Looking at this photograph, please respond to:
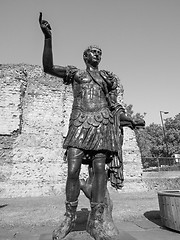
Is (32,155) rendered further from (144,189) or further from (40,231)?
(40,231)

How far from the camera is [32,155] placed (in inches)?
482

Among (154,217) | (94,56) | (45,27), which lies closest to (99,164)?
(94,56)

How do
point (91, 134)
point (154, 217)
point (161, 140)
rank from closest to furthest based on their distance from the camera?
point (91, 134)
point (154, 217)
point (161, 140)

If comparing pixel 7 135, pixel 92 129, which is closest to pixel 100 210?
pixel 92 129

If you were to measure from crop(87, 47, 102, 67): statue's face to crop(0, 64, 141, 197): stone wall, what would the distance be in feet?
31.6

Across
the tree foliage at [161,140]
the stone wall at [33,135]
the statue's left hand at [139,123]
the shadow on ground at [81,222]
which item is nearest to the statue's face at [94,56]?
the statue's left hand at [139,123]

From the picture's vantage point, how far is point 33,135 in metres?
12.6

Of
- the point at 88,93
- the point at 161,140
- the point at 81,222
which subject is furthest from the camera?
the point at 161,140

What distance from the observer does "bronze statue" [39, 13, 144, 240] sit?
251 centimetres

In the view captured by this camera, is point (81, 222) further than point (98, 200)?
Yes

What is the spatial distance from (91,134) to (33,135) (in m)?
10.5

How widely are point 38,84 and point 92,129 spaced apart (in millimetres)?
11878

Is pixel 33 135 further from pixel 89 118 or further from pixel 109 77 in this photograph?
pixel 89 118

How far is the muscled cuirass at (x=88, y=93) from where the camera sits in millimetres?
2812
